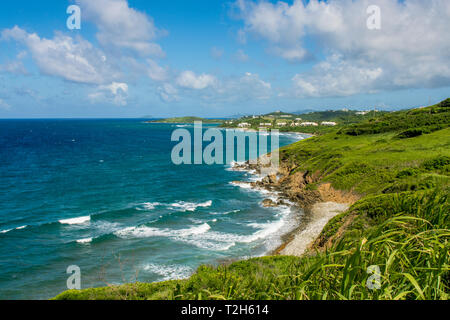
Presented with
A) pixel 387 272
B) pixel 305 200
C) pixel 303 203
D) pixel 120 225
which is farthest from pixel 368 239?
pixel 305 200

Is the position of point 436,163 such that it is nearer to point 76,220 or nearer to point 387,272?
point 387,272

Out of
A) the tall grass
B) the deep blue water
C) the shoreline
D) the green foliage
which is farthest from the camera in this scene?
the green foliage

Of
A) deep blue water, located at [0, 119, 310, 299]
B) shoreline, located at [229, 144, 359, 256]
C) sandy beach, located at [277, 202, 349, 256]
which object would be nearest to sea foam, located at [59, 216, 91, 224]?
deep blue water, located at [0, 119, 310, 299]

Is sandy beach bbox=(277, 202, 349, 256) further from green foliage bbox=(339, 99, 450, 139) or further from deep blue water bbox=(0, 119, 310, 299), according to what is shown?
green foliage bbox=(339, 99, 450, 139)

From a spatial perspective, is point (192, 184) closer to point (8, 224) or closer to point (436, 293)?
point (8, 224)
